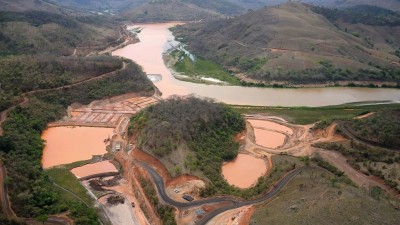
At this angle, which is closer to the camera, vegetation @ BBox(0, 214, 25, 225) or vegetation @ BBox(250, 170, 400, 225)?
vegetation @ BBox(0, 214, 25, 225)

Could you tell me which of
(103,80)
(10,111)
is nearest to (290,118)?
(103,80)

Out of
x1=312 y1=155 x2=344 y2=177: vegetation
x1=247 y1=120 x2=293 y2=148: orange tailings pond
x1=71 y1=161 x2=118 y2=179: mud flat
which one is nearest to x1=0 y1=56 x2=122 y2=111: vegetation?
x1=71 y1=161 x2=118 y2=179: mud flat

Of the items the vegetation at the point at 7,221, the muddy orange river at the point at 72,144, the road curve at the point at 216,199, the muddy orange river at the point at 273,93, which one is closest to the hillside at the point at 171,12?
the muddy orange river at the point at 273,93

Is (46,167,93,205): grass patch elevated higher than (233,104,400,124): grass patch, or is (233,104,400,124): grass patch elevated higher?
(233,104,400,124): grass patch

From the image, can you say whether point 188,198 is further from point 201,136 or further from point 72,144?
point 72,144

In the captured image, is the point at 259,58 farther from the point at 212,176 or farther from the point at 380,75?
the point at 212,176

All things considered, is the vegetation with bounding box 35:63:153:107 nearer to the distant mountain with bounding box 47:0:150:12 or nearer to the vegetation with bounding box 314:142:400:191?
the vegetation with bounding box 314:142:400:191

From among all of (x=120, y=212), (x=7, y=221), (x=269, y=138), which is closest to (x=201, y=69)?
(x=269, y=138)
